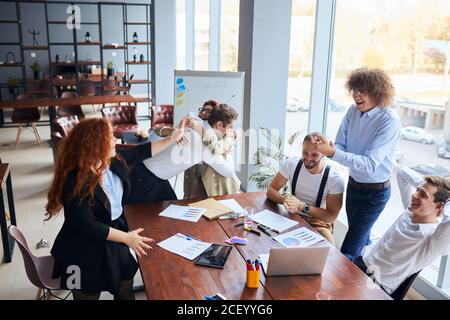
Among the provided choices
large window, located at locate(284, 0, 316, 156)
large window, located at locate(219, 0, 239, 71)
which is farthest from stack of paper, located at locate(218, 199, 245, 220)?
large window, located at locate(219, 0, 239, 71)

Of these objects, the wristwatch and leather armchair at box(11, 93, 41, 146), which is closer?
the wristwatch

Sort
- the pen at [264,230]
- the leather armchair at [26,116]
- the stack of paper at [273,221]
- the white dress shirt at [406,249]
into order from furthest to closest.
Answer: the leather armchair at [26,116] → the stack of paper at [273,221] → the pen at [264,230] → the white dress shirt at [406,249]

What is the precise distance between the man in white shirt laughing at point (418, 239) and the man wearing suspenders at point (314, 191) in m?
0.58

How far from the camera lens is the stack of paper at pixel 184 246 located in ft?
8.54

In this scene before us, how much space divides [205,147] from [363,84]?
1.32 meters

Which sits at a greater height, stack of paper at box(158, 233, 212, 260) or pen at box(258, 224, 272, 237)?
pen at box(258, 224, 272, 237)

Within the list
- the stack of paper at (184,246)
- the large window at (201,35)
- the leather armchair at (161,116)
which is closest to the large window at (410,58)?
the stack of paper at (184,246)

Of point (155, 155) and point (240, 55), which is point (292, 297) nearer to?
point (155, 155)

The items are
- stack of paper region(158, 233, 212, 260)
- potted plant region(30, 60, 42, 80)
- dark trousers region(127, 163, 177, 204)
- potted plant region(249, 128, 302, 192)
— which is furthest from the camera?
potted plant region(30, 60, 42, 80)

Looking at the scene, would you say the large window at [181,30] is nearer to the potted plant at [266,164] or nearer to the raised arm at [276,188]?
the potted plant at [266,164]

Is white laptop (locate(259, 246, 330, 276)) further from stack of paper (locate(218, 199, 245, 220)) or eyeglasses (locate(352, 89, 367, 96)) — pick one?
eyeglasses (locate(352, 89, 367, 96))

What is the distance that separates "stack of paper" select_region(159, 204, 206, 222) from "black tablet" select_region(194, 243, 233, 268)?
447 millimetres

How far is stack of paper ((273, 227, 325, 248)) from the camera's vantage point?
108 inches

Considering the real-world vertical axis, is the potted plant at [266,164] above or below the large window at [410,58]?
below
